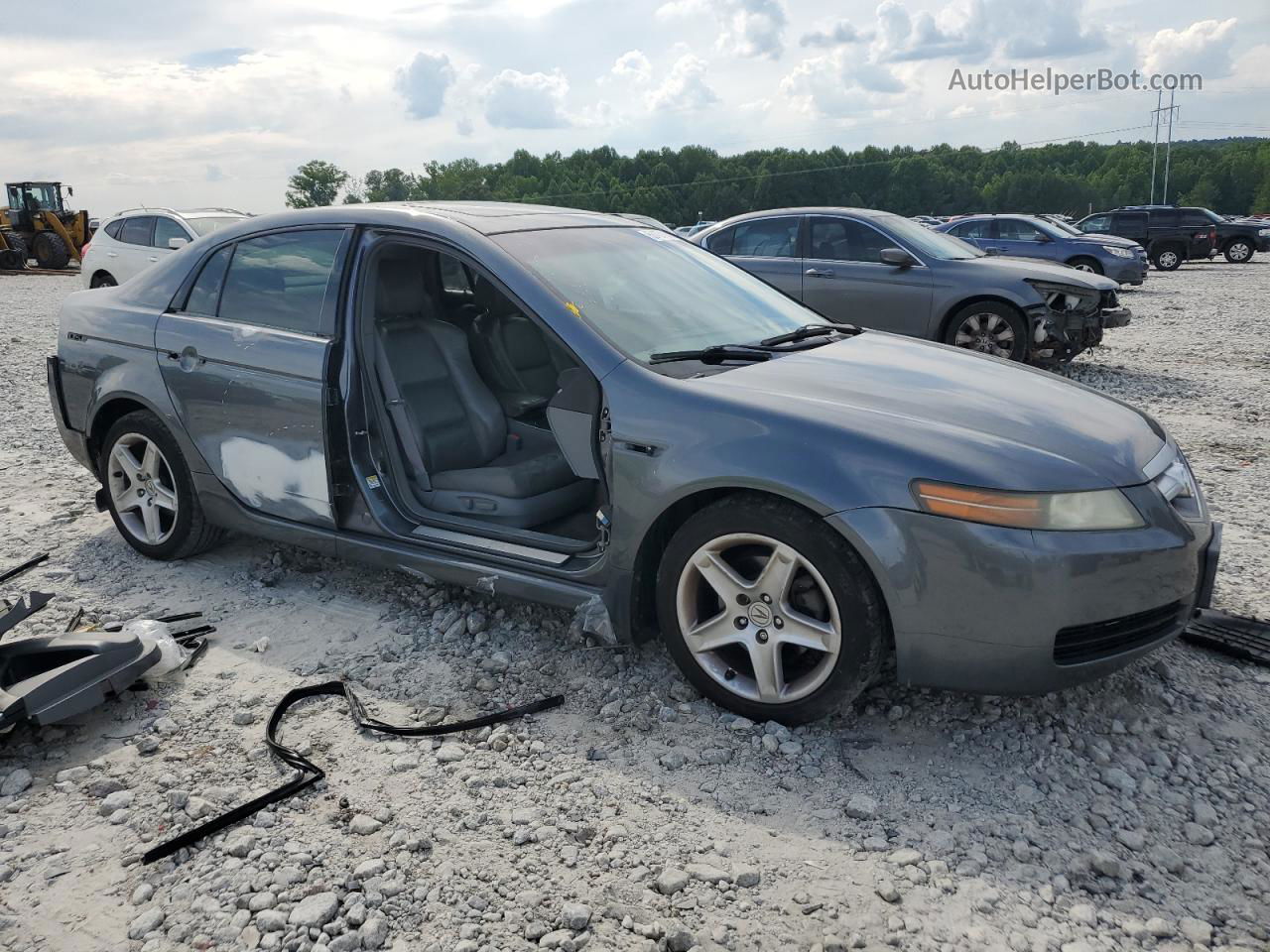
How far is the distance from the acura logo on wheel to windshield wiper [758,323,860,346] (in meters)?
1.11

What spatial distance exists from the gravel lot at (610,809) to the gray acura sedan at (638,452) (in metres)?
0.31

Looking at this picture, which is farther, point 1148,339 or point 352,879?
point 1148,339

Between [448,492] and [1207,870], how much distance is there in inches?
111

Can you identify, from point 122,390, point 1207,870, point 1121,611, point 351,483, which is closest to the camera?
point 1207,870

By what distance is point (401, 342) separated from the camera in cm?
414

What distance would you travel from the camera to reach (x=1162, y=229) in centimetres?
2647

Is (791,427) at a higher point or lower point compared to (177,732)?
higher

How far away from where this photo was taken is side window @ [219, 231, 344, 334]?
158 inches

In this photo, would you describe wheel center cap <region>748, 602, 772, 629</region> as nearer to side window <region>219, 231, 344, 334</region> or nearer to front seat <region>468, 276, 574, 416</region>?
front seat <region>468, 276, 574, 416</region>

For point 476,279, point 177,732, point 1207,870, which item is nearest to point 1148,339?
point 476,279

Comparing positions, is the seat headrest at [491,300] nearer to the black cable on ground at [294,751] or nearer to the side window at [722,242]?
the black cable on ground at [294,751]

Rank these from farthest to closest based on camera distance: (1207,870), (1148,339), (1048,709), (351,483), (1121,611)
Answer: (1148,339) < (351,483) < (1048,709) < (1121,611) < (1207,870)

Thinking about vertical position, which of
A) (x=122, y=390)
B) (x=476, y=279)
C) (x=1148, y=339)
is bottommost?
(x=1148, y=339)

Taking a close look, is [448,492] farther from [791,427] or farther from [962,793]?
[962,793]
